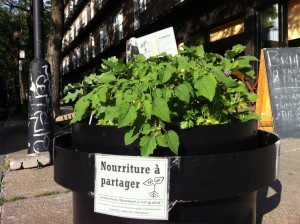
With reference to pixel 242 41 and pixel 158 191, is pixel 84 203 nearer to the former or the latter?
pixel 158 191

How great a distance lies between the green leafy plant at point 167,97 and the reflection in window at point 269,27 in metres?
8.51

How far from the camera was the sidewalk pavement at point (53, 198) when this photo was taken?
3.69 meters

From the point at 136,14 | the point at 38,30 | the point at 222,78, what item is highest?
the point at 136,14

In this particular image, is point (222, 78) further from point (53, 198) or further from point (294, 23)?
point (294, 23)

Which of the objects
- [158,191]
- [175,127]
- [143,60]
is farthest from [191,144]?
[143,60]

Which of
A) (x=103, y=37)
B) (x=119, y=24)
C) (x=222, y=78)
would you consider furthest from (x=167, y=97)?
(x=103, y=37)

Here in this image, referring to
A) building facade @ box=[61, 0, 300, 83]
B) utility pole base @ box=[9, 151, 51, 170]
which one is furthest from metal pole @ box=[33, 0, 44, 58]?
building facade @ box=[61, 0, 300, 83]

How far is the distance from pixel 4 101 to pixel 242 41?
1178 cm

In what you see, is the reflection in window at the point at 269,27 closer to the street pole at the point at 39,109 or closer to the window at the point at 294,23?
the window at the point at 294,23

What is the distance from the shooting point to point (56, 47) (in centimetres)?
1091

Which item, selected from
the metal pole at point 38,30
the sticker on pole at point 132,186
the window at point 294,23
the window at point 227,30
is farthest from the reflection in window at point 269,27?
the sticker on pole at point 132,186

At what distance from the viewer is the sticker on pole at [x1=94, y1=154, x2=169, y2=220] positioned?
2.02 m

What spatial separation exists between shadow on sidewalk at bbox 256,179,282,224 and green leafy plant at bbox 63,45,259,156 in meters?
1.61

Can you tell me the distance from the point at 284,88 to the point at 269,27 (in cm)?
402
